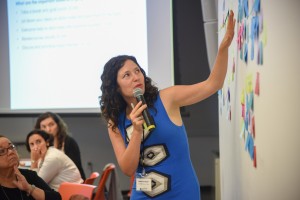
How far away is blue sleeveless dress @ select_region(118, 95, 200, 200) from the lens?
6.86ft

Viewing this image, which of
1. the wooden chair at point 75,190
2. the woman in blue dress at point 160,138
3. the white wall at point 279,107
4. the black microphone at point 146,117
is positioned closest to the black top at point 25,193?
the wooden chair at point 75,190

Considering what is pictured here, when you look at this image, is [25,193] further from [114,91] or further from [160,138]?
[160,138]

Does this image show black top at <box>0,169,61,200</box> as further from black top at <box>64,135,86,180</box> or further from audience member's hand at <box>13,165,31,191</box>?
black top at <box>64,135,86,180</box>

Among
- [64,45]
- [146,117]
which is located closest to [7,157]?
[146,117]

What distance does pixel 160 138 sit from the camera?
6.87 ft

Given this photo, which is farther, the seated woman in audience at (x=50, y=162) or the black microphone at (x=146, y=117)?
the seated woman in audience at (x=50, y=162)

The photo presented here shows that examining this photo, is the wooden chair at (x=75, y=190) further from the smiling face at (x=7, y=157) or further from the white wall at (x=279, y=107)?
the white wall at (x=279, y=107)

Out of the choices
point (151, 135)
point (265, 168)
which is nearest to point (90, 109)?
point (151, 135)

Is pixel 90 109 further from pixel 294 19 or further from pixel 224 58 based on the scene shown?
pixel 294 19

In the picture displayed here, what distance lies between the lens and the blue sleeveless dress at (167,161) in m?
2.09

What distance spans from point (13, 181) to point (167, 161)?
3.43ft

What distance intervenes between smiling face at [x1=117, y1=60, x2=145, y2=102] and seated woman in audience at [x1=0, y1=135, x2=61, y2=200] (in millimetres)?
869

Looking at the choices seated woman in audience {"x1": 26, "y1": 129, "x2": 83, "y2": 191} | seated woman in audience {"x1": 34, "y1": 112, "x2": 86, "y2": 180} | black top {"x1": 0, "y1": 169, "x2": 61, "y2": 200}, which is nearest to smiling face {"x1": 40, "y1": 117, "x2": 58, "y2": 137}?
seated woman in audience {"x1": 34, "y1": 112, "x2": 86, "y2": 180}

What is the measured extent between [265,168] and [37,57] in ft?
13.9
